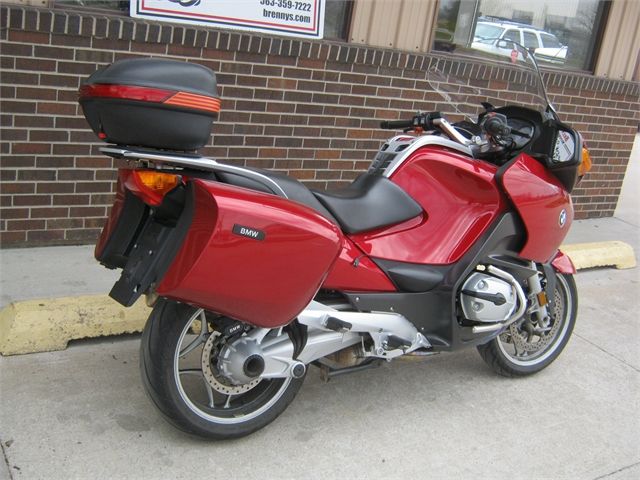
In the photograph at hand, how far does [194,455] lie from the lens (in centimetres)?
280

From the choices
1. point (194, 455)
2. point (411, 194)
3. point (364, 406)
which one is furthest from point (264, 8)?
point (194, 455)

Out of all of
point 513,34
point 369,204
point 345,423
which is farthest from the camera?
point 513,34

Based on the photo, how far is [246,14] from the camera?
480 cm

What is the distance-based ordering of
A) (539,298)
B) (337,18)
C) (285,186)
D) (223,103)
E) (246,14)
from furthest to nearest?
(337,18)
(223,103)
(246,14)
(539,298)
(285,186)

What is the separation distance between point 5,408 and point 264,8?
10.4ft

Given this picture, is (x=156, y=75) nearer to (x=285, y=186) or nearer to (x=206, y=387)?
(x=285, y=186)

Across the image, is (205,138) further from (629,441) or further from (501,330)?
(629,441)

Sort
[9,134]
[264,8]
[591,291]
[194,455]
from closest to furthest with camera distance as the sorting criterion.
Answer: [194,455] < [9,134] < [264,8] < [591,291]

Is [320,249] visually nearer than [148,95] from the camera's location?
No

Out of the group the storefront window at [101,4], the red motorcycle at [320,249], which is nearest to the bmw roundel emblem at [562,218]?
the red motorcycle at [320,249]

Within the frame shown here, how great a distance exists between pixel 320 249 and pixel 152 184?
66 cm

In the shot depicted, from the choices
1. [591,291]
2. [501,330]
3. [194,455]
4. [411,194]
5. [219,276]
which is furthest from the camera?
[591,291]

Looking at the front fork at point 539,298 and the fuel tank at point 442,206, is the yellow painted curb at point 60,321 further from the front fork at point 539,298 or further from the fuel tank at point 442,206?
the front fork at point 539,298

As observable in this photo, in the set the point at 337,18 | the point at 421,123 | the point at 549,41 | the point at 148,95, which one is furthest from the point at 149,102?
the point at 549,41
